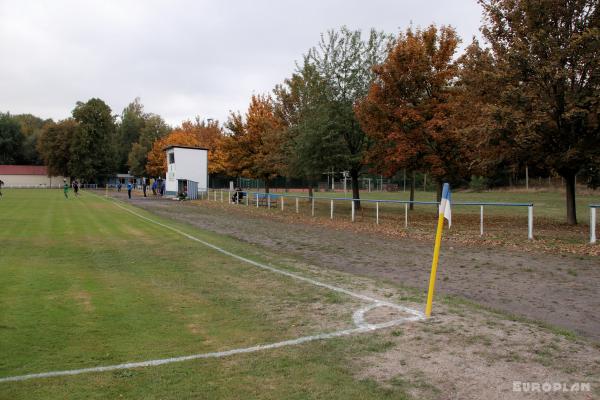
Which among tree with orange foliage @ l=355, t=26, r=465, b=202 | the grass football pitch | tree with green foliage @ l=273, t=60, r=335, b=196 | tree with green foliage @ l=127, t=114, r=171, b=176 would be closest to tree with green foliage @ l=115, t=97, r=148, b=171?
tree with green foliage @ l=127, t=114, r=171, b=176

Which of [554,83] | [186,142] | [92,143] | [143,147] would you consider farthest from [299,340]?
[92,143]

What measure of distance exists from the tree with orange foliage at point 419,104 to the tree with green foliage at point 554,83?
4.47 meters

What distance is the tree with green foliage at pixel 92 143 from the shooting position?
8325cm

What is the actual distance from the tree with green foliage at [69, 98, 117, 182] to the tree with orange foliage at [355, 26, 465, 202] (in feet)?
242

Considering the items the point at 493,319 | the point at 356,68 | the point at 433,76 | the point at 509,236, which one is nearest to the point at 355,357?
Result: the point at 493,319

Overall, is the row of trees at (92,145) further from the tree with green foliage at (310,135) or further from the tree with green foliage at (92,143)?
the tree with green foliage at (310,135)

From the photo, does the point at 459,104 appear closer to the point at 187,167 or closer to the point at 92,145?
the point at 187,167

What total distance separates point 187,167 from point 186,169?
0.23 meters

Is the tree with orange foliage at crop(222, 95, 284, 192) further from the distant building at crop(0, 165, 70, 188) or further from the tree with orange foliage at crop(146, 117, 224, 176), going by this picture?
the distant building at crop(0, 165, 70, 188)

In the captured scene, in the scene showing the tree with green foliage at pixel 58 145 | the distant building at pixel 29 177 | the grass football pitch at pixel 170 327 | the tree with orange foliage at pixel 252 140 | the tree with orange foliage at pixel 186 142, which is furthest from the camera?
the distant building at pixel 29 177

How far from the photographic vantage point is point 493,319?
19.3ft

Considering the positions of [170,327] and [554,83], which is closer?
[170,327]

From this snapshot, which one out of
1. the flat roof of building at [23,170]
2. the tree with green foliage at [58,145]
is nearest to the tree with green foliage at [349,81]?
the tree with green foliage at [58,145]

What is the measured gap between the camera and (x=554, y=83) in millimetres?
15219
